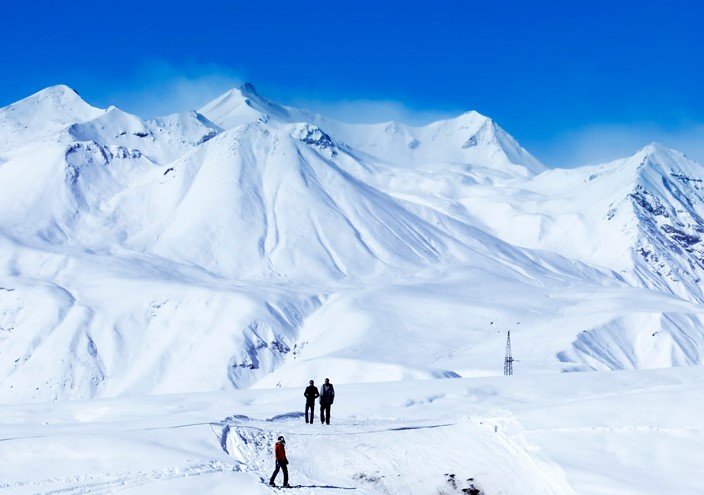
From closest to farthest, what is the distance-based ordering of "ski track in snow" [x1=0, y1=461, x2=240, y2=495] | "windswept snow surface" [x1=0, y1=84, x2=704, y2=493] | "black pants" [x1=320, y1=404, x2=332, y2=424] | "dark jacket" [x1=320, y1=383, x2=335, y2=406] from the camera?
"ski track in snow" [x1=0, y1=461, x2=240, y2=495] → "windswept snow surface" [x1=0, y1=84, x2=704, y2=493] → "dark jacket" [x1=320, y1=383, x2=335, y2=406] → "black pants" [x1=320, y1=404, x2=332, y2=424]

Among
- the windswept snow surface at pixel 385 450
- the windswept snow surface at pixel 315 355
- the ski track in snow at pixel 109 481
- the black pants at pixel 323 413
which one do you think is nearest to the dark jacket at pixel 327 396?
the black pants at pixel 323 413

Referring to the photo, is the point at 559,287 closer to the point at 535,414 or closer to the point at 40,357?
the point at 40,357

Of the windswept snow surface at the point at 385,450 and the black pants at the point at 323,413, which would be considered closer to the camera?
the windswept snow surface at the point at 385,450

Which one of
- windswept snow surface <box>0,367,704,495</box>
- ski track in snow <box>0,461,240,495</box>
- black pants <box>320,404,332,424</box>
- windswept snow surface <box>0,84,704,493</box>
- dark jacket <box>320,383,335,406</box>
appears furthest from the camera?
black pants <box>320,404,332,424</box>

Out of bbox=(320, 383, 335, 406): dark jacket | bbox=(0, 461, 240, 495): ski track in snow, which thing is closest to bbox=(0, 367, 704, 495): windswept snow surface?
bbox=(0, 461, 240, 495): ski track in snow

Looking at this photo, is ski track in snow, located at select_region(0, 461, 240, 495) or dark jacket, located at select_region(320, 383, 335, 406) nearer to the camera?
ski track in snow, located at select_region(0, 461, 240, 495)

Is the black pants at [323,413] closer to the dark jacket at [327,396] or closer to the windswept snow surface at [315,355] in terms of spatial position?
the dark jacket at [327,396]

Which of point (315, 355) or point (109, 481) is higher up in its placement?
point (315, 355)

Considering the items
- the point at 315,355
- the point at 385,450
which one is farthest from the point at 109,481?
the point at 315,355

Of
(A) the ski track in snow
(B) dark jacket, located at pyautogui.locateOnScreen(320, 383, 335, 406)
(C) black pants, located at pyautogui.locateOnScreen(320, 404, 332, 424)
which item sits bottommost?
(A) the ski track in snow

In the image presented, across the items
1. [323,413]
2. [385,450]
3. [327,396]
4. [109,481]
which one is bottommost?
[109,481]

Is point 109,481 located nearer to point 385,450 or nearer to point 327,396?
point 385,450

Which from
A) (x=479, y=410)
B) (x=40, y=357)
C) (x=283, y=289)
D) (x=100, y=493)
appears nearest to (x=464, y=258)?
(x=283, y=289)

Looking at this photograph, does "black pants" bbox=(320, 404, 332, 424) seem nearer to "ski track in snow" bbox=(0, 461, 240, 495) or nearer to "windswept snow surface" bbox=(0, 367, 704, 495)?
"windswept snow surface" bbox=(0, 367, 704, 495)
